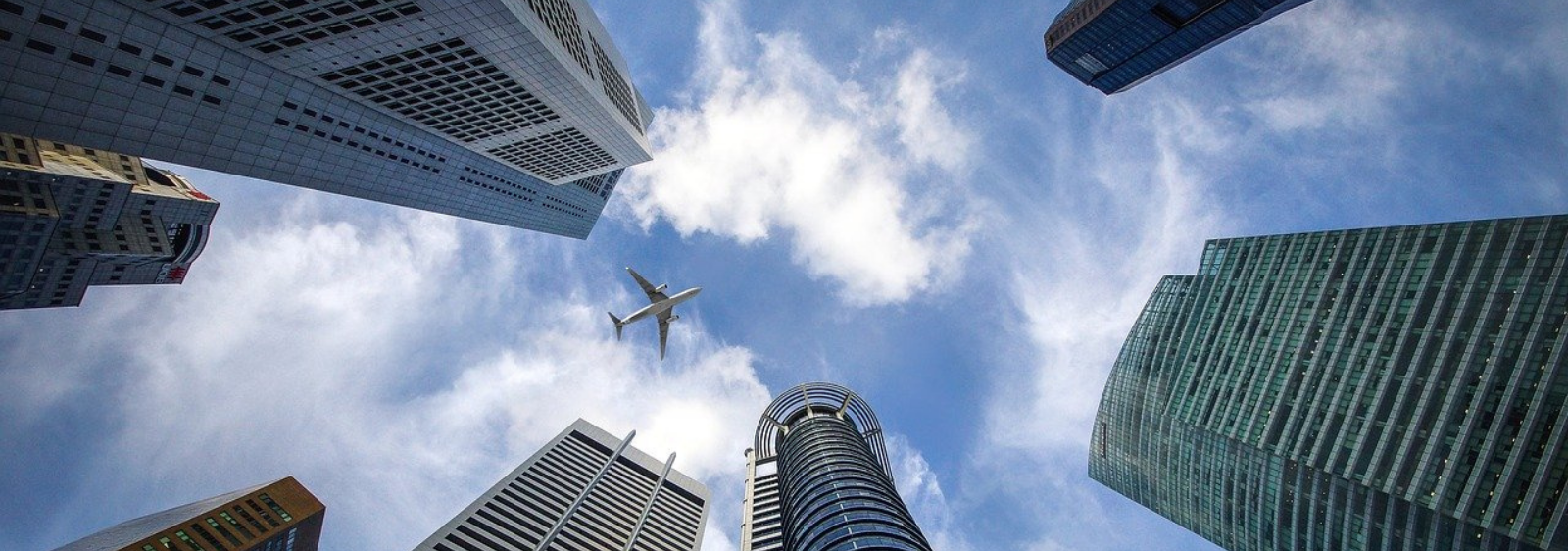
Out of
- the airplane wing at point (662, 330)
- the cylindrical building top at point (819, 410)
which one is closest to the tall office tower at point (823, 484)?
the cylindrical building top at point (819, 410)

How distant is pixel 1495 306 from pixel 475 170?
113 m

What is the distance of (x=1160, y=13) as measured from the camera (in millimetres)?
113062

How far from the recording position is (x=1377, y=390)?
63188mm

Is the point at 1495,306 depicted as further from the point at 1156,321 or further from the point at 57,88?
the point at 57,88

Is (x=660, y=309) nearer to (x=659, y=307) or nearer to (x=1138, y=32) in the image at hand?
(x=659, y=307)

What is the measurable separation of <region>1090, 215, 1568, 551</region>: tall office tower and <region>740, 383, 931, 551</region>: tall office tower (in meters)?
42.3

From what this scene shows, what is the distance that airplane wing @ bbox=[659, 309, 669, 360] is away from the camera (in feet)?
236

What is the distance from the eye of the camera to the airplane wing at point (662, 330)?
236 feet

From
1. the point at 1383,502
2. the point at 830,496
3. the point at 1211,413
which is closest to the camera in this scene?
the point at 1383,502

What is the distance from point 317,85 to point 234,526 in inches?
2596

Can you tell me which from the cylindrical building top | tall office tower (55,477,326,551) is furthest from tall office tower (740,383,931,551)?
tall office tower (55,477,326,551)

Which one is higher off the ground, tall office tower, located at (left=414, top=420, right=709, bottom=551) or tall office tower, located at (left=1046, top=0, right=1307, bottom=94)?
tall office tower, located at (left=1046, top=0, right=1307, bottom=94)

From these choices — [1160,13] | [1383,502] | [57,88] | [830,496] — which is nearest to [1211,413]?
[1383,502]

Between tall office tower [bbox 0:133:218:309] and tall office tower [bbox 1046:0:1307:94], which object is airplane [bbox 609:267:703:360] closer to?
tall office tower [bbox 0:133:218:309]
